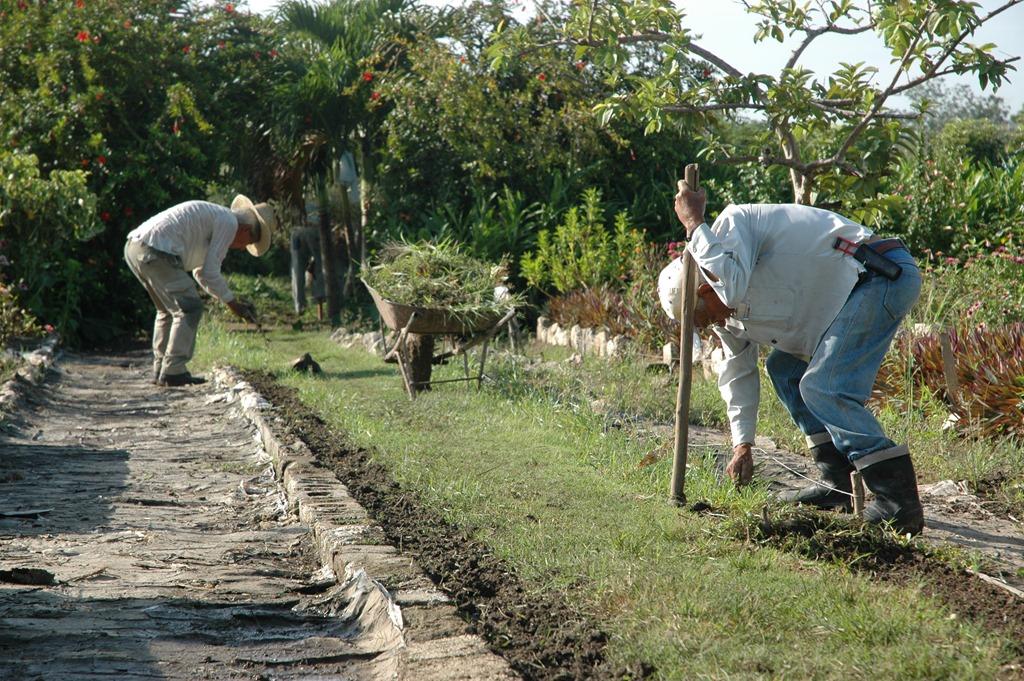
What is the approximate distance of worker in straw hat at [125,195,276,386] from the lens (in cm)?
1077

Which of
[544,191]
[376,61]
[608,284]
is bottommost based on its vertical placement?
[608,284]

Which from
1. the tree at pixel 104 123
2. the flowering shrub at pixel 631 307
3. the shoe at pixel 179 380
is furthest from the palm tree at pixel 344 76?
the shoe at pixel 179 380

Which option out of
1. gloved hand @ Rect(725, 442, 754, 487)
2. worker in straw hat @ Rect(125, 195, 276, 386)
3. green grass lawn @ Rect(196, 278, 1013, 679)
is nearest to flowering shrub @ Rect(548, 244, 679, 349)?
green grass lawn @ Rect(196, 278, 1013, 679)

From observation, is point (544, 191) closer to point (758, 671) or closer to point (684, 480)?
point (684, 480)

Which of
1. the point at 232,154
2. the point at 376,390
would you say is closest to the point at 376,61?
the point at 232,154

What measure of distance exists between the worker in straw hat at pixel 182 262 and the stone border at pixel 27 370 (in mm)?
1287

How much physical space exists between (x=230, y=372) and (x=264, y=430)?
11.9 feet

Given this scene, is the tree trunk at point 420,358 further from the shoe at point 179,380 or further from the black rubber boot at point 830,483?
the black rubber boot at point 830,483

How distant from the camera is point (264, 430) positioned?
7895 millimetres

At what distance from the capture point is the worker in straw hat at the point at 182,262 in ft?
35.3

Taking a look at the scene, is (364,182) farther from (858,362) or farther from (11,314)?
(858,362)

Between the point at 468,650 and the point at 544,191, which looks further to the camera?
the point at 544,191

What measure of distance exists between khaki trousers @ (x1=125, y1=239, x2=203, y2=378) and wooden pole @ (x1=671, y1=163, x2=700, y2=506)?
6878 millimetres

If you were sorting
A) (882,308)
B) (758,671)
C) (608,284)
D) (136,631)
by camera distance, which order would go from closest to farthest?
(758,671)
(136,631)
(882,308)
(608,284)
